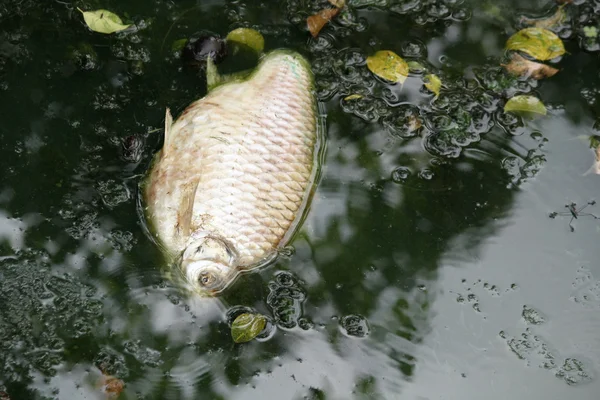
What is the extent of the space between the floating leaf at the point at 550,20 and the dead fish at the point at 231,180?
5.40 ft

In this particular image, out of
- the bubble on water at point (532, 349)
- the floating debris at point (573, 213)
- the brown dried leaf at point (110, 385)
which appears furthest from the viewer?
the floating debris at point (573, 213)

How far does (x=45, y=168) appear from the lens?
11.2 feet

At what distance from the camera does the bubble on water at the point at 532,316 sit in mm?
3271

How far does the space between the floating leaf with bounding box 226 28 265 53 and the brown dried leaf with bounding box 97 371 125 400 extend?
2080mm


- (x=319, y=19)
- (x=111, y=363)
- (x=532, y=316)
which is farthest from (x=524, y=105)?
(x=111, y=363)

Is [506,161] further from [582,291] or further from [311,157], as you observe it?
[311,157]

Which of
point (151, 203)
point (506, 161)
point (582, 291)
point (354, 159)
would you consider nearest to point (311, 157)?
point (354, 159)

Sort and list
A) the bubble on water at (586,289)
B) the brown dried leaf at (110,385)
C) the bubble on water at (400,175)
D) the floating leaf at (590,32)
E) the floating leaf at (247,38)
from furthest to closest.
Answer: the floating leaf at (590,32), the floating leaf at (247,38), the bubble on water at (400,175), the bubble on water at (586,289), the brown dried leaf at (110,385)

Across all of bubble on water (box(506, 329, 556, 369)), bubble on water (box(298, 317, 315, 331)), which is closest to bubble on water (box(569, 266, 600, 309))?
bubble on water (box(506, 329, 556, 369))

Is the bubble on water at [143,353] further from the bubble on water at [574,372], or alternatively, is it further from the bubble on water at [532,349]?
the bubble on water at [574,372]

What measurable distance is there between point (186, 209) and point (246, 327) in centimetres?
69

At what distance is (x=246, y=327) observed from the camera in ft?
10.2

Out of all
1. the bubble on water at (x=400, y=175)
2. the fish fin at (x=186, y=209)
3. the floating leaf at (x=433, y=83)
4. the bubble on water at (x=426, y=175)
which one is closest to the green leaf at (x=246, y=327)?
the fish fin at (x=186, y=209)

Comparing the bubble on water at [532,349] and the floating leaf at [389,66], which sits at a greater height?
the floating leaf at [389,66]
